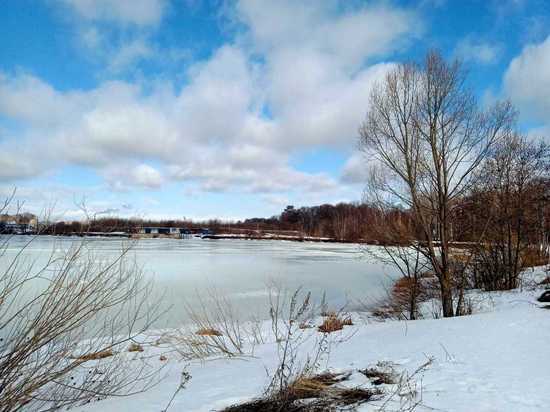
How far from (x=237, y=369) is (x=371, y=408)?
2441 millimetres

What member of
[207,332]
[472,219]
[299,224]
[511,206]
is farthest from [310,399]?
[299,224]

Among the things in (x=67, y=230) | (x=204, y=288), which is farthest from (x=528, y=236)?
(x=67, y=230)

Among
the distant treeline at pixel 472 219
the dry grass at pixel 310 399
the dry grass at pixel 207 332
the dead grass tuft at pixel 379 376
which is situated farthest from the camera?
the dry grass at pixel 207 332

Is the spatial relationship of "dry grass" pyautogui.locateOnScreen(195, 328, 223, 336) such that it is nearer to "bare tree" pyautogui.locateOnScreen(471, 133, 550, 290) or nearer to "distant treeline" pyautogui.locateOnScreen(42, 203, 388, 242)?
"distant treeline" pyautogui.locateOnScreen(42, 203, 388, 242)

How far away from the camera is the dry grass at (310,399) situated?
3.19 metres

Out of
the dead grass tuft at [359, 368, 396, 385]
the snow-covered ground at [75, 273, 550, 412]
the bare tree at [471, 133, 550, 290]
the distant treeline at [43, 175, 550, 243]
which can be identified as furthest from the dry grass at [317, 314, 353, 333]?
the bare tree at [471, 133, 550, 290]

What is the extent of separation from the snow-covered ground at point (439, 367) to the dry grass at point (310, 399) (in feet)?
0.51

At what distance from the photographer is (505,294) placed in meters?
11.1

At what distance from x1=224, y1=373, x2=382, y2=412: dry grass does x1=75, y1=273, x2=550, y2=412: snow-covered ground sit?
16 centimetres

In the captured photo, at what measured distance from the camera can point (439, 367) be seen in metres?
4.08

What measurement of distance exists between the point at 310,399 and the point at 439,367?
1.64 m

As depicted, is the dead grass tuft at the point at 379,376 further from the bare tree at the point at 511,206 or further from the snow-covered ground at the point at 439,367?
the bare tree at the point at 511,206

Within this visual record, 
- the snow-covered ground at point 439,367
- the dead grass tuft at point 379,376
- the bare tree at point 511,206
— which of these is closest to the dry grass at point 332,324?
the snow-covered ground at point 439,367

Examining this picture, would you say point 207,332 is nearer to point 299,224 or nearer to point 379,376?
point 379,376
